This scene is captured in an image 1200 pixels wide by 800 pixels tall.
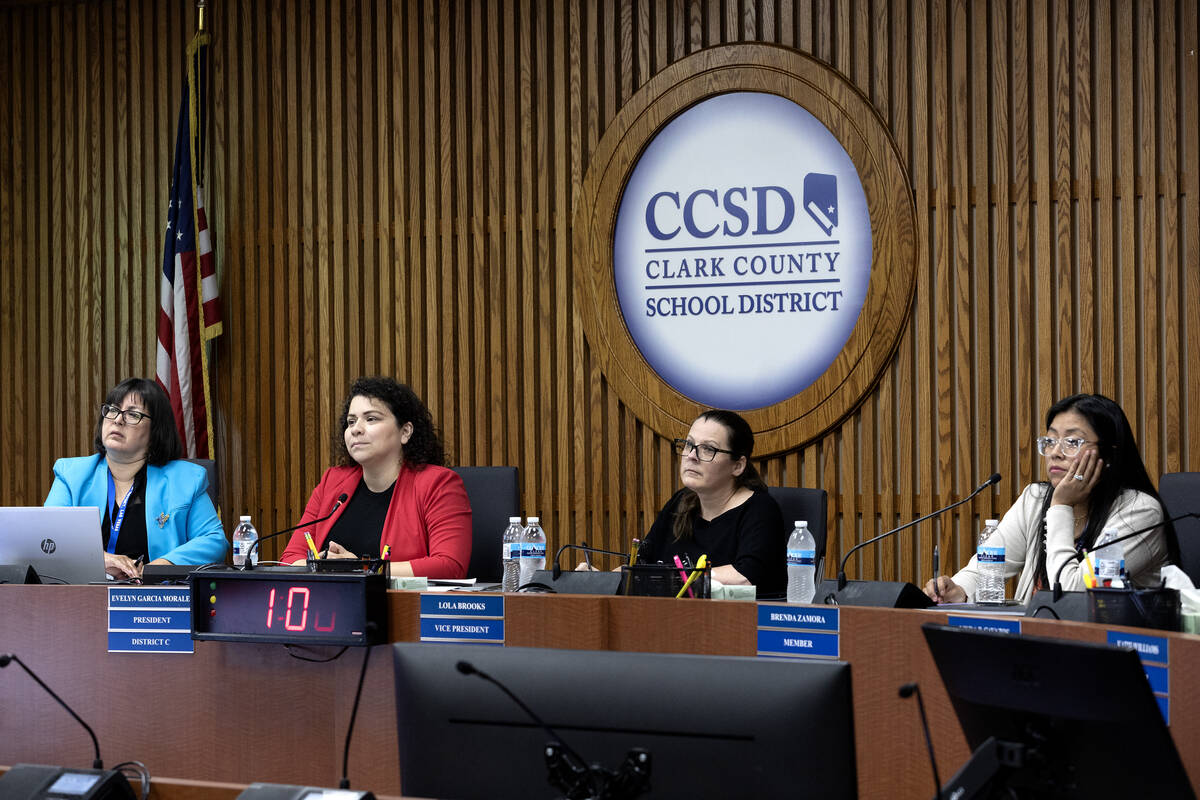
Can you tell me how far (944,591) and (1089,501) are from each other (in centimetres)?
57

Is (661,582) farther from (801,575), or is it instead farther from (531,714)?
(531,714)

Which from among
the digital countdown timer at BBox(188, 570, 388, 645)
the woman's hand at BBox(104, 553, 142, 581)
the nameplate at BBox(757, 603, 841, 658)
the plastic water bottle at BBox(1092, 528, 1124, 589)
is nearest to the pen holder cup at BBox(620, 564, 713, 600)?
the nameplate at BBox(757, 603, 841, 658)

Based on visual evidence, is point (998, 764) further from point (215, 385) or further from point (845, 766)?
point (215, 385)

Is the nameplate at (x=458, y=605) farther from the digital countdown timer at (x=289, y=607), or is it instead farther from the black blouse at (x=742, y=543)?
the black blouse at (x=742, y=543)

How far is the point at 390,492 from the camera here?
4.04 meters

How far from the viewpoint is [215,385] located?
5613 mm

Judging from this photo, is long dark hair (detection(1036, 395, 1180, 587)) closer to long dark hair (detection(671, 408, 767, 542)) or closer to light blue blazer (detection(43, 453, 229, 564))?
long dark hair (detection(671, 408, 767, 542))

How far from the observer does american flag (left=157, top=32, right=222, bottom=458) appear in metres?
5.45

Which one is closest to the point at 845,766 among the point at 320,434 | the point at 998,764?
the point at 998,764

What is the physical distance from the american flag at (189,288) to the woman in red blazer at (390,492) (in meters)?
1.49

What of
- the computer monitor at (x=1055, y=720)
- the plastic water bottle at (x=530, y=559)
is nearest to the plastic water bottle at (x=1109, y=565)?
the computer monitor at (x=1055, y=720)

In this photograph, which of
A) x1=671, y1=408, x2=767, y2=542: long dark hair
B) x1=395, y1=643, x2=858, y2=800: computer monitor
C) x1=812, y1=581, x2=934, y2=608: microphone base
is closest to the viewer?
x1=395, y1=643, x2=858, y2=800: computer monitor

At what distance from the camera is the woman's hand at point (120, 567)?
3.64 metres

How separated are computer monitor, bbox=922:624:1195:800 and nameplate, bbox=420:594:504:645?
1232 millimetres
